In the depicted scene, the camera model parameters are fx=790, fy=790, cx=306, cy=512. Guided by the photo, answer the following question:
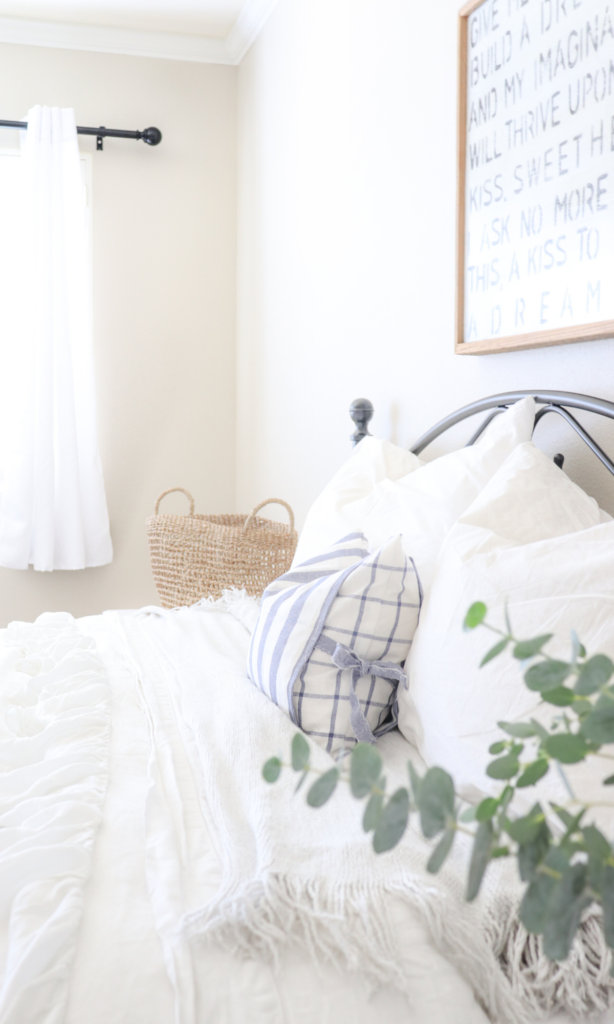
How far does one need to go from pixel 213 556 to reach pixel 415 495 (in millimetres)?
819

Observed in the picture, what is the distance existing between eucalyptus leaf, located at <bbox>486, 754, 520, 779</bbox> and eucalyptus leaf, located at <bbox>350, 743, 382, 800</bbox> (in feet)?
0.22

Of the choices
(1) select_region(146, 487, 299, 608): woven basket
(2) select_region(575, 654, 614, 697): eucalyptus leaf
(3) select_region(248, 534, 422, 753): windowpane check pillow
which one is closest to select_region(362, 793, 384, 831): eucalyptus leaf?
(2) select_region(575, 654, 614, 697): eucalyptus leaf

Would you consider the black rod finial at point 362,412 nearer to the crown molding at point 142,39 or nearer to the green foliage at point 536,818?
the green foliage at point 536,818

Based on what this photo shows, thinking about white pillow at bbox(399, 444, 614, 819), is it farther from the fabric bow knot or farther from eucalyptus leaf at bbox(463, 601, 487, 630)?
eucalyptus leaf at bbox(463, 601, 487, 630)

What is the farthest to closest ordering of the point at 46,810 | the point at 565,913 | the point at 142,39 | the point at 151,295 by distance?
the point at 151,295
the point at 142,39
the point at 46,810
the point at 565,913

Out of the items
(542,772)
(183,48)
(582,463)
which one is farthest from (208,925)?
(183,48)

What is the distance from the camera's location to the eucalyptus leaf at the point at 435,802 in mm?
366

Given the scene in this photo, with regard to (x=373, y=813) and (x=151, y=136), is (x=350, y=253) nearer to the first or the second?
(x=151, y=136)

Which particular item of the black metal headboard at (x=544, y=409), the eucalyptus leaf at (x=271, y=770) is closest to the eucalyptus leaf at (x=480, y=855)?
the eucalyptus leaf at (x=271, y=770)

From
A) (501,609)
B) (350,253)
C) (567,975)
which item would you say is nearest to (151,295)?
(350,253)

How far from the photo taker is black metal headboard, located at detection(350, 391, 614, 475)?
1.15m

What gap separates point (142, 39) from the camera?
307cm

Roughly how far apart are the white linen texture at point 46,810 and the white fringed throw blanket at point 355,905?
12cm

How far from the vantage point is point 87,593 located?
10.5ft
